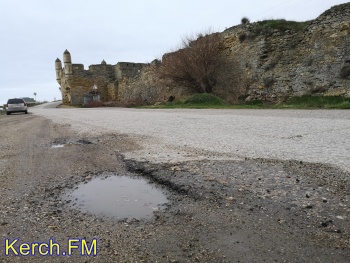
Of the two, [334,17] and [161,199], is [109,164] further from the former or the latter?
[334,17]

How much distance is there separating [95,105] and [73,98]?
9.43m

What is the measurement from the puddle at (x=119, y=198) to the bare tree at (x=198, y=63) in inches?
687

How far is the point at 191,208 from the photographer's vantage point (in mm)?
2994

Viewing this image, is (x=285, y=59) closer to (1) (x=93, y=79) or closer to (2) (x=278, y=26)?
(2) (x=278, y=26)

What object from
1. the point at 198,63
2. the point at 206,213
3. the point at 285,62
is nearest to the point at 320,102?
the point at 285,62

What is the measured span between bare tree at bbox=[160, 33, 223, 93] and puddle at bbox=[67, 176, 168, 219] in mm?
17448

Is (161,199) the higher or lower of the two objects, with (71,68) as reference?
lower

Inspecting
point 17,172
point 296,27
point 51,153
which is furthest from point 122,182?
point 296,27

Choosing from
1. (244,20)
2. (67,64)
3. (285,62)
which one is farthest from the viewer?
(67,64)

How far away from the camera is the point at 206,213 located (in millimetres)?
2838

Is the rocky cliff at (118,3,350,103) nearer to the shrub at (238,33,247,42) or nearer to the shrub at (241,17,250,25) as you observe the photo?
the shrub at (238,33,247,42)

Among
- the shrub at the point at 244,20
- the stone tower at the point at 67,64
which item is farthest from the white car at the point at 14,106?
the shrub at the point at 244,20

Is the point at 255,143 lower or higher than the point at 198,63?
lower

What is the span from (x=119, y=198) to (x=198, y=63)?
18.2 m
